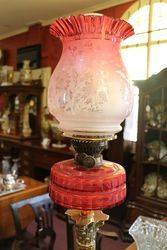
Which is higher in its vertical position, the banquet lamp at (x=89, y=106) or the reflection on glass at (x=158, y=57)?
the reflection on glass at (x=158, y=57)

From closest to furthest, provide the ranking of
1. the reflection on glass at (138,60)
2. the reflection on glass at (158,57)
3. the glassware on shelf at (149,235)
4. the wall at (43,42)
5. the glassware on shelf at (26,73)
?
the glassware on shelf at (149,235) → the reflection on glass at (158,57) → the reflection on glass at (138,60) → the wall at (43,42) → the glassware on shelf at (26,73)

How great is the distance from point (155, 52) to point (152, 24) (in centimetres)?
30

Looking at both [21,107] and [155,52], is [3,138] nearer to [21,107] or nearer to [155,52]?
[21,107]

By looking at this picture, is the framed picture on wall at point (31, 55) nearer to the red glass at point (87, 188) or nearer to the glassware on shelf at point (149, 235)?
the glassware on shelf at point (149, 235)

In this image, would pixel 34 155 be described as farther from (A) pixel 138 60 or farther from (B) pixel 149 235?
(B) pixel 149 235

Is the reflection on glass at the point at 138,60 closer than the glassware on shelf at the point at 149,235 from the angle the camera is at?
No

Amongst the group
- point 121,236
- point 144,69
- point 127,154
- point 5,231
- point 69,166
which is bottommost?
point 121,236

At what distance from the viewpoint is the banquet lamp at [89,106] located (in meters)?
0.49

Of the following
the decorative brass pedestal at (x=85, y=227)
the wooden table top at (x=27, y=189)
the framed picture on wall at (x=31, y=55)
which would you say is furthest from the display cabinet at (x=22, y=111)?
the decorative brass pedestal at (x=85, y=227)

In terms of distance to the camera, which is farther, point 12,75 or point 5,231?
point 12,75

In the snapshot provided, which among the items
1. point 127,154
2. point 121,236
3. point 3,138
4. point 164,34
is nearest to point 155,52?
point 164,34

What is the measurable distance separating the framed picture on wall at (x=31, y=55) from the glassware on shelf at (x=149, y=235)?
3627 millimetres

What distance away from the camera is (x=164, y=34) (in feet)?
9.69

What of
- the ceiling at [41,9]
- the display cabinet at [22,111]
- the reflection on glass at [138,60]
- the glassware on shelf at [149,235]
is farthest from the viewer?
the display cabinet at [22,111]
